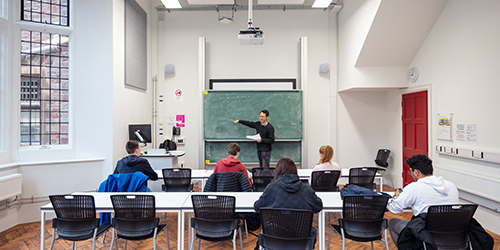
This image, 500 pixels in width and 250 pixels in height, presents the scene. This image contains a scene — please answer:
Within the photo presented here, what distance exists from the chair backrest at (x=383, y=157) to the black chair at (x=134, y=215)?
16.2 ft

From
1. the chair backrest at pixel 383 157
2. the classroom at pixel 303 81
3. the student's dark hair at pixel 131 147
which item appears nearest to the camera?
the student's dark hair at pixel 131 147

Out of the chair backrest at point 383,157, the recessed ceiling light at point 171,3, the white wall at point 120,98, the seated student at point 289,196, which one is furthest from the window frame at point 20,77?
the chair backrest at point 383,157

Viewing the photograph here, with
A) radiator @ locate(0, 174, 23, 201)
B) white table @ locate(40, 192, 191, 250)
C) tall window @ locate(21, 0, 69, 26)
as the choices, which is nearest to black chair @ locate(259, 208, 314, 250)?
white table @ locate(40, 192, 191, 250)

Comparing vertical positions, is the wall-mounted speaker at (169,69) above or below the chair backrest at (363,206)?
above

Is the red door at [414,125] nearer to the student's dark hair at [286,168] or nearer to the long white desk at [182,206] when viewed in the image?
the long white desk at [182,206]

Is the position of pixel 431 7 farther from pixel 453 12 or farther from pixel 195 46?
pixel 195 46

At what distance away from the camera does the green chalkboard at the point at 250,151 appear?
580 centimetres

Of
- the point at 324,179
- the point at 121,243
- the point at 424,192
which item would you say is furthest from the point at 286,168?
the point at 121,243

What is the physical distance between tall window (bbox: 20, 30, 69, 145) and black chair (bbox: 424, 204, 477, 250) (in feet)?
16.7

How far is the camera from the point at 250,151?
5.82m

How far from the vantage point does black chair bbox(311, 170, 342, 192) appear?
131 inches

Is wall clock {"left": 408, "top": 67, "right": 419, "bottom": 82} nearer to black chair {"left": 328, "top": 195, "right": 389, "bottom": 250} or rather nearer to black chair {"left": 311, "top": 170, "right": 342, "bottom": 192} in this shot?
black chair {"left": 311, "top": 170, "right": 342, "bottom": 192}

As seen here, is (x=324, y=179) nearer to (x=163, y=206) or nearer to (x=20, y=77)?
(x=163, y=206)

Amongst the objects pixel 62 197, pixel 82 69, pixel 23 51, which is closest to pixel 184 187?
pixel 62 197
